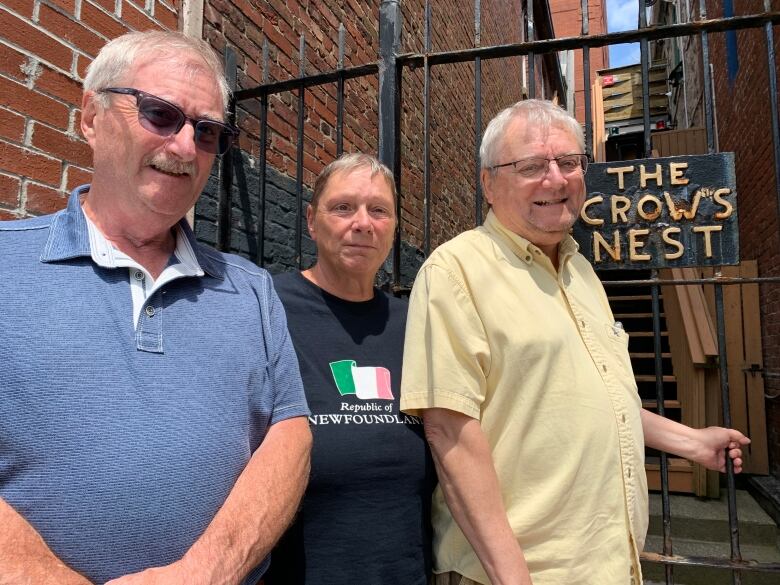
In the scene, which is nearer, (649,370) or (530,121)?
(530,121)

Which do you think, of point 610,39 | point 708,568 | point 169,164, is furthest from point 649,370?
point 169,164

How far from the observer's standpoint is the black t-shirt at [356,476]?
1.29 meters

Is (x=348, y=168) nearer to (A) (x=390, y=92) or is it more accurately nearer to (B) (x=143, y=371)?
(A) (x=390, y=92)

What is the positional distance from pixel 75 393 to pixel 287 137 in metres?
2.50

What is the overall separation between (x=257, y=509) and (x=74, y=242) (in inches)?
25.4

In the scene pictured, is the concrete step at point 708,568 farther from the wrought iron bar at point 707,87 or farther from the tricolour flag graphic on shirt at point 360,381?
the tricolour flag graphic on shirt at point 360,381

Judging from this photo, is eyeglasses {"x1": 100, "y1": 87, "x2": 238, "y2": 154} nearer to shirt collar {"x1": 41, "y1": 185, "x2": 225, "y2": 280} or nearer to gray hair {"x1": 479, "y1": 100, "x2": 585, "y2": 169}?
shirt collar {"x1": 41, "y1": 185, "x2": 225, "y2": 280}

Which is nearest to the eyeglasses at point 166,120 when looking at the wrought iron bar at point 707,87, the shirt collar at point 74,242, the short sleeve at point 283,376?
the shirt collar at point 74,242

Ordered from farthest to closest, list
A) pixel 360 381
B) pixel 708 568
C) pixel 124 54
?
pixel 708 568, pixel 360 381, pixel 124 54

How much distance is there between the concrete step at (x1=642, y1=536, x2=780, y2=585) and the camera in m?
3.14

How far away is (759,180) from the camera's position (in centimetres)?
505

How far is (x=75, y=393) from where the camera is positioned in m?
0.94

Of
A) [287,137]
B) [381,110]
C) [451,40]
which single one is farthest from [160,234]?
[451,40]

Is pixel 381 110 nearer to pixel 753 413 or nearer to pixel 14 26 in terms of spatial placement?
pixel 14 26
